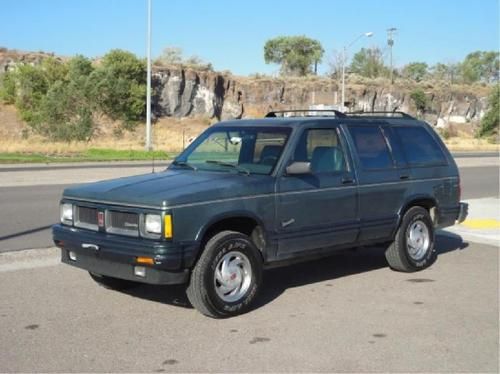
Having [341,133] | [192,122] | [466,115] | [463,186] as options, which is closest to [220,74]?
[192,122]

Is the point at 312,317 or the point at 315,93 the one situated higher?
the point at 315,93

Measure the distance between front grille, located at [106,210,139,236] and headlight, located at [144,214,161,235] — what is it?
13 cm

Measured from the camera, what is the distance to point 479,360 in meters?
4.93

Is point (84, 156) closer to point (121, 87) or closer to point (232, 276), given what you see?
point (121, 87)

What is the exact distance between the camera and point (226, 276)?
5973mm

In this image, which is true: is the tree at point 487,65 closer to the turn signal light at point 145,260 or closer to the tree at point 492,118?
the tree at point 492,118

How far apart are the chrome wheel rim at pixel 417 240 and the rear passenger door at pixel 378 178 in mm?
422

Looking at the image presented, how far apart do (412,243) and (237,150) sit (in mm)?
2515

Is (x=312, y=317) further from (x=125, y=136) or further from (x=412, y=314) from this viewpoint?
(x=125, y=136)

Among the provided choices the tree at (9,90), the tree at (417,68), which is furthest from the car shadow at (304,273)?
the tree at (417,68)

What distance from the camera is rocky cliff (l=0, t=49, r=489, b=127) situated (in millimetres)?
69562

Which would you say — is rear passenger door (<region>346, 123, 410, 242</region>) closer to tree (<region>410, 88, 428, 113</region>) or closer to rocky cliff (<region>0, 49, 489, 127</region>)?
rocky cliff (<region>0, 49, 489, 127</region>)

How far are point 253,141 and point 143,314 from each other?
81.5 inches

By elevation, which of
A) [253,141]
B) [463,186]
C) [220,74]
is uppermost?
[220,74]
